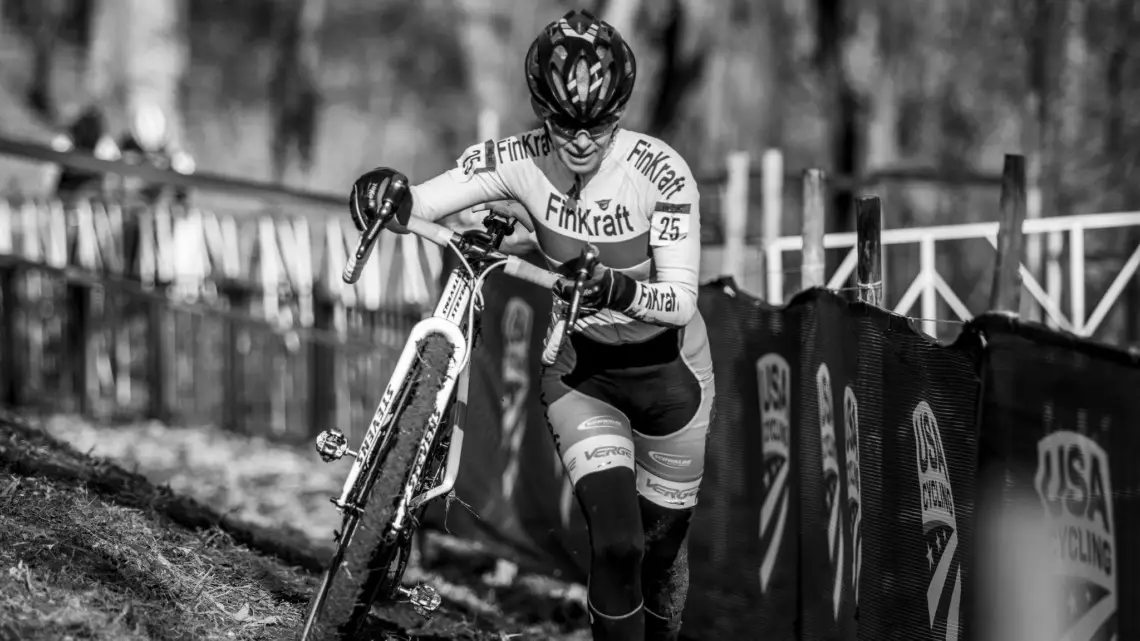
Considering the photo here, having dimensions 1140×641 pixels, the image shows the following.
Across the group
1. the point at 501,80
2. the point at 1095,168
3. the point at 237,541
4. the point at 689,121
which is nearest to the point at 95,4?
the point at 501,80

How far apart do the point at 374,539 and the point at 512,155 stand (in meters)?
1.50

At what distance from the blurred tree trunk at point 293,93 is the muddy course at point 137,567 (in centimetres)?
3823

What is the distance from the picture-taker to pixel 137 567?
4910 mm

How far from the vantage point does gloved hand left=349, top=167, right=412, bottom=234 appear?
174 inches

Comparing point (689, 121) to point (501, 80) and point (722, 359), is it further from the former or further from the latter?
point (722, 359)

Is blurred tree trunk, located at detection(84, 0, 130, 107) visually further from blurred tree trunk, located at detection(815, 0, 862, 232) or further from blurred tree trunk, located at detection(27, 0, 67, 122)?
blurred tree trunk, located at detection(815, 0, 862, 232)

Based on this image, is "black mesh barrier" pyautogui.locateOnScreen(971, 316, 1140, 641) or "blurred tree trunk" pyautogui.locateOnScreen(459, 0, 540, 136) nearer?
"black mesh barrier" pyautogui.locateOnScreen(971, 316, 1140, 641)

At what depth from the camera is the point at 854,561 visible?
509cm

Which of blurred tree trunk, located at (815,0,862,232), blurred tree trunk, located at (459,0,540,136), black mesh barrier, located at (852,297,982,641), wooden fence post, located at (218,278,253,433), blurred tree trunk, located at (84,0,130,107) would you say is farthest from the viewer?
blurred tree trunk, located at (459,0,540,136)

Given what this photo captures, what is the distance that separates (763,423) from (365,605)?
7.97ft

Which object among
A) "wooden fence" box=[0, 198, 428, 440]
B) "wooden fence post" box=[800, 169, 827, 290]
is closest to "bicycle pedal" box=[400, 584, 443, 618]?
"wooden fence post" box=[800, 169, 827, 290]

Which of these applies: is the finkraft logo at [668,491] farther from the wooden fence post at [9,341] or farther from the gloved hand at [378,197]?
the wooden fence post at [9,341]

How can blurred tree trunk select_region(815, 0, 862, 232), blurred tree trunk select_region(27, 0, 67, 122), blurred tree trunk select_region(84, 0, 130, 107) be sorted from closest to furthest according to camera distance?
1. blurred tree trunk select_region(815, 0, 862, 232)
2. blurred tree trunk select_region(84, 0, 130, 107)
3. blurred tree trunk select_region(27, 0, 67, 122)

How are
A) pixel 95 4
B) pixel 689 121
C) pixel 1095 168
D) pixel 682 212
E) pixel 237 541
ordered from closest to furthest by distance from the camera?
pixel 682 212 → pixel 237 541 → pixel 1095 168 → pixel 689 121 → pixel 95 4
